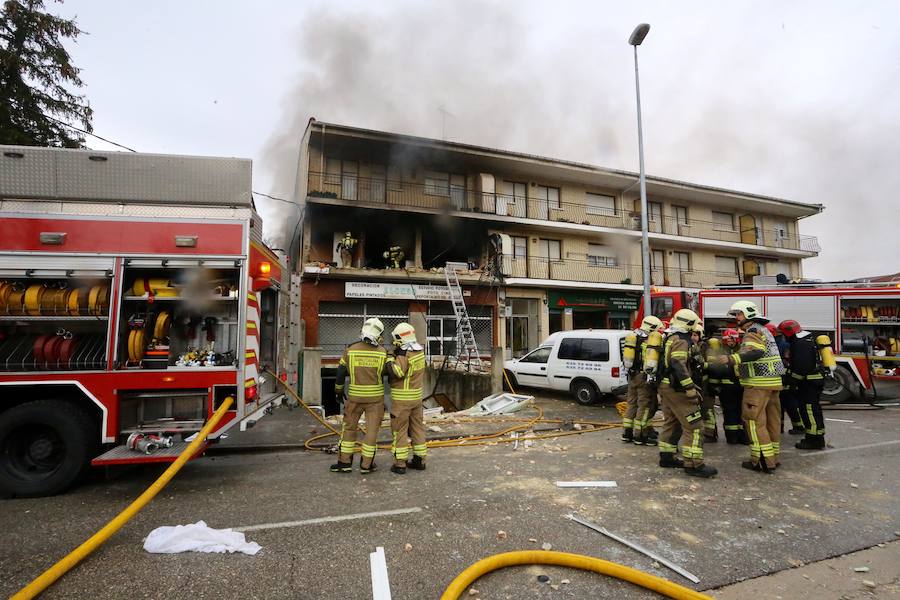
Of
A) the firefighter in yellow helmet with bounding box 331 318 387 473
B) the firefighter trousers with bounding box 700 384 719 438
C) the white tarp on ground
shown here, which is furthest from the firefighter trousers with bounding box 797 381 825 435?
the white tarp on ground

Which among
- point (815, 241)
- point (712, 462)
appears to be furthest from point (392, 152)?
point (815, 241)

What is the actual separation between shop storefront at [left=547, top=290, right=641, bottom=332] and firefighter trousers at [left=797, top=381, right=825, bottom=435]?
13079 mm

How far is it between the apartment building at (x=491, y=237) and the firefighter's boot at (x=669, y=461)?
988 cm

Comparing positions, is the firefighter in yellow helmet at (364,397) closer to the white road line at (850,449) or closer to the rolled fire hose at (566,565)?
the rolled fire hose at (566,565)

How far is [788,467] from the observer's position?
16.7ft

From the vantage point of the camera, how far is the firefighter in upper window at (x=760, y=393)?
4.88 m

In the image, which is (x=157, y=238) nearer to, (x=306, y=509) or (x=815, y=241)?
(x=306, y=509)

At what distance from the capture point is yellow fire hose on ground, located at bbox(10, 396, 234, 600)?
252cm

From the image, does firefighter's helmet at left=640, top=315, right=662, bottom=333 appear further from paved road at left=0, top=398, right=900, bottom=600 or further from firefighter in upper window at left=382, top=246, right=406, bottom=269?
firefighter in upper window at left=382, top=246, right=406, bottom=269

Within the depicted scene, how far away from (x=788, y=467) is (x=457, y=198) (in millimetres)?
14931

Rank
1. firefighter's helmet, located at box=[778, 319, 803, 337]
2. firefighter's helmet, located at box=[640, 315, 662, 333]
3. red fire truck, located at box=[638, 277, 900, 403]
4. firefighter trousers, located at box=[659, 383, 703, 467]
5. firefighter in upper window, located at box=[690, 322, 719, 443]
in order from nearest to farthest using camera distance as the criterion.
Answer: firefighter trousers, located at box=[659, 383, 703, 467], firefighter in upper window, located at box=[690, 322, 719, 443], firefighter's helmet, located at box=[778, 319, 803, 337], firefighter's helmet, located at box=[640, 315, 662, 333], red fire truck, located at box=[638, 277, 900, 403]

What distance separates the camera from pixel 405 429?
5125 millimetres

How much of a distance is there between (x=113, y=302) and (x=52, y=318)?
23.0 inches

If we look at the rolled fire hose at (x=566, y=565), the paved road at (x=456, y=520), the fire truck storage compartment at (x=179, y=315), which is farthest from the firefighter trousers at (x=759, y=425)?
the fire truck storage compartment at (x=179, y=315)
